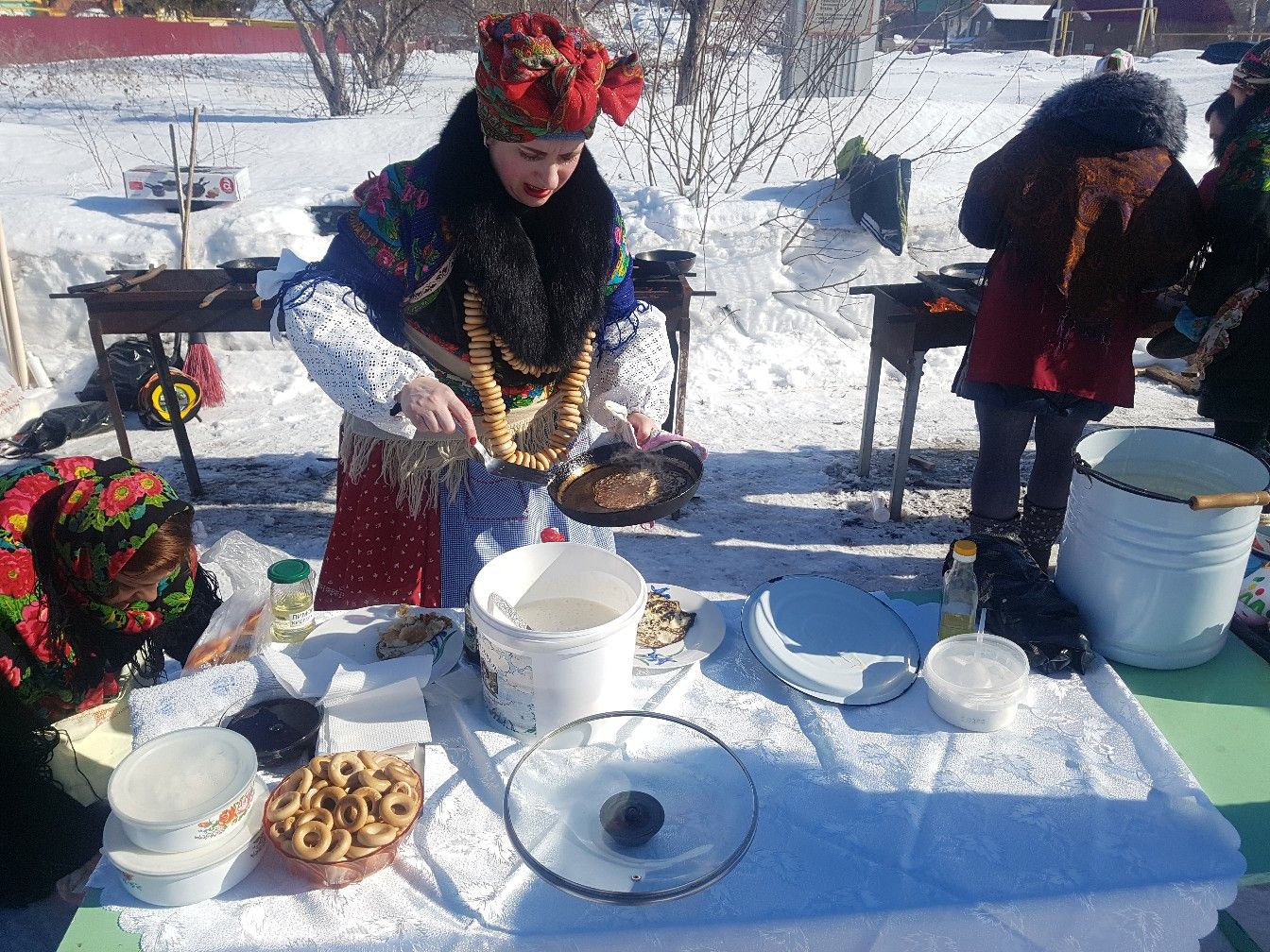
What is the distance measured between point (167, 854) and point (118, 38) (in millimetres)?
20816

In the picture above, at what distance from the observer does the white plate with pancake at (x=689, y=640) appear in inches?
68.1

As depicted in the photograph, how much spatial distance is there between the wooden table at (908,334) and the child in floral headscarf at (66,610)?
10.3 feet

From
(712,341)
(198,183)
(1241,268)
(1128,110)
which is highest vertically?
(1128,110)

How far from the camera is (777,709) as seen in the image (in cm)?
A: 165

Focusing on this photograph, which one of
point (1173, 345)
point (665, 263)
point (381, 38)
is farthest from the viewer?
point (381, 38)

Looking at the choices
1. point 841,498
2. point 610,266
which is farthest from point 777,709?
point 841,498

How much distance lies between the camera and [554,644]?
1.40m

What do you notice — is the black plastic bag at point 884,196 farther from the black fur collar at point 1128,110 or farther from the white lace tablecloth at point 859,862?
the white lace tablecloth at point 859,862

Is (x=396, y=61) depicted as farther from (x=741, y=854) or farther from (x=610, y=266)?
(x=741, y=854)

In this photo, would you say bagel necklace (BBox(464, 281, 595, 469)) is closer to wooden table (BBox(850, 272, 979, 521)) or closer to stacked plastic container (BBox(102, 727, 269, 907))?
stacked plastic container (BBox(102, 727, 269, 907))

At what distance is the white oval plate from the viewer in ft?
5.67

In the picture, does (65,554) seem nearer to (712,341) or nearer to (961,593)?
(961,593)

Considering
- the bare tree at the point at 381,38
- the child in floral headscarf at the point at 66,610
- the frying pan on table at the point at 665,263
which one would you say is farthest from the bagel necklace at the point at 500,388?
the bare tree at the point at 381,38

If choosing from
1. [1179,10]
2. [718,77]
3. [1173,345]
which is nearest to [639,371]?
[1173,345]
